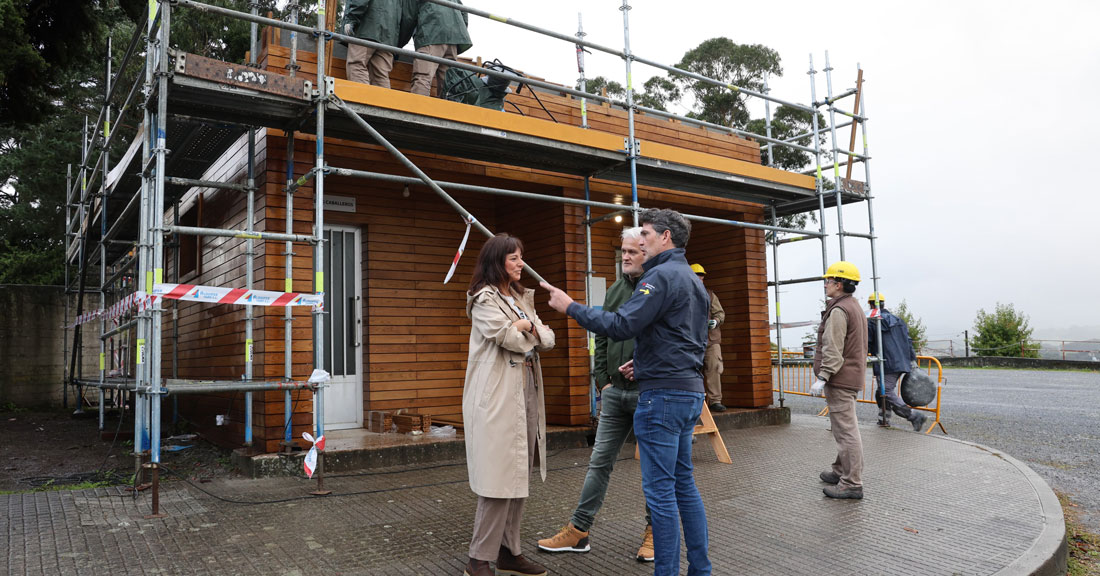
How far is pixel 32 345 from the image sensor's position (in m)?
12.4

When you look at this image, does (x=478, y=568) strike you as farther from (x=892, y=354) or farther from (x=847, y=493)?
(x=892, y=354)

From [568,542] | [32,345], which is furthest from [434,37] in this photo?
[32,345]

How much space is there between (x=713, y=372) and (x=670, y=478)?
6.45 meters

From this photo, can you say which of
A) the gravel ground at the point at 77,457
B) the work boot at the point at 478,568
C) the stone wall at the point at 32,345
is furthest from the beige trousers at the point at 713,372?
the stone wall at the point at 32,345

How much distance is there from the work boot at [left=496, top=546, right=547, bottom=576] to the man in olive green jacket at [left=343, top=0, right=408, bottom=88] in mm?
4595

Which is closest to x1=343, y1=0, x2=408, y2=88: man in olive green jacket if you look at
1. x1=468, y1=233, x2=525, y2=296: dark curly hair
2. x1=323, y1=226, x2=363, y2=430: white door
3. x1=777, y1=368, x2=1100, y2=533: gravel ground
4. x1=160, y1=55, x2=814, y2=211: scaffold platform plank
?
x1=160, y1=55, x2=814, y2=211: scaffold platform plank

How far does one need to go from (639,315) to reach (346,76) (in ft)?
16.0

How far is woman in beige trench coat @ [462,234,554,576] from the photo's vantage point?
10.7ft

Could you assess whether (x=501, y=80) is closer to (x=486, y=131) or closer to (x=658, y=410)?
(x=486, y=131)

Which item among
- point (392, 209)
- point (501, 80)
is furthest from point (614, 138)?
point (392, 209)

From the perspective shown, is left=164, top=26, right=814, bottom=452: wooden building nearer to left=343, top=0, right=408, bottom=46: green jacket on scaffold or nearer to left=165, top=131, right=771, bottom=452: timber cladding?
left=165, top=131, right=771, bottom=452: timber cladding

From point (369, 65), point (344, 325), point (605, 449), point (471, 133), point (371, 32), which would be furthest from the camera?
point (344, 325)

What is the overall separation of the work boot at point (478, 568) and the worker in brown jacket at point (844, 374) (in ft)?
9.96

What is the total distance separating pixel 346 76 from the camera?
6.74 m
